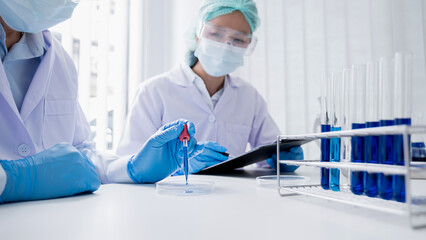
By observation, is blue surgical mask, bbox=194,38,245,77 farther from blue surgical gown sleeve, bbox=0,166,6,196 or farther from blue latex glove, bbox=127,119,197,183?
blue surgical gown sleeve, bbox=0,166,6,196

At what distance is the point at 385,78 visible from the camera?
22.2 inches

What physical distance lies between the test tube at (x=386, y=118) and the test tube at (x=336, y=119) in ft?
0.37

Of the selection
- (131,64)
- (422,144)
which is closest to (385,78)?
(422,144)

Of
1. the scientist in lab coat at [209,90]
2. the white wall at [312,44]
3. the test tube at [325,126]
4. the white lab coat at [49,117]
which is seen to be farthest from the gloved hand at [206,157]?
the white wall at [312,44]

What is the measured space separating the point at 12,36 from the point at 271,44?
1.96 meters

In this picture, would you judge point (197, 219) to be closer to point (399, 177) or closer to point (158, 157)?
point (399, 177)

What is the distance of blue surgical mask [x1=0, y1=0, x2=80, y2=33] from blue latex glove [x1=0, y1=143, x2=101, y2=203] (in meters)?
0.57

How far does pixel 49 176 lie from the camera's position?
75 cm

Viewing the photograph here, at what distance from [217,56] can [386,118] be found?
134cm

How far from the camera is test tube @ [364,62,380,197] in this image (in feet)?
1.88

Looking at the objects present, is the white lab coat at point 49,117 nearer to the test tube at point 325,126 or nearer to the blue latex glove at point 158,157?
the blue latex glove at point 158,157

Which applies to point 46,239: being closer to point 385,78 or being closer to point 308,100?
point 385,78

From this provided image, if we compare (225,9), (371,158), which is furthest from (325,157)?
(225,9)

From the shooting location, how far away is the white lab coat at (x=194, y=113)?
1713mm
